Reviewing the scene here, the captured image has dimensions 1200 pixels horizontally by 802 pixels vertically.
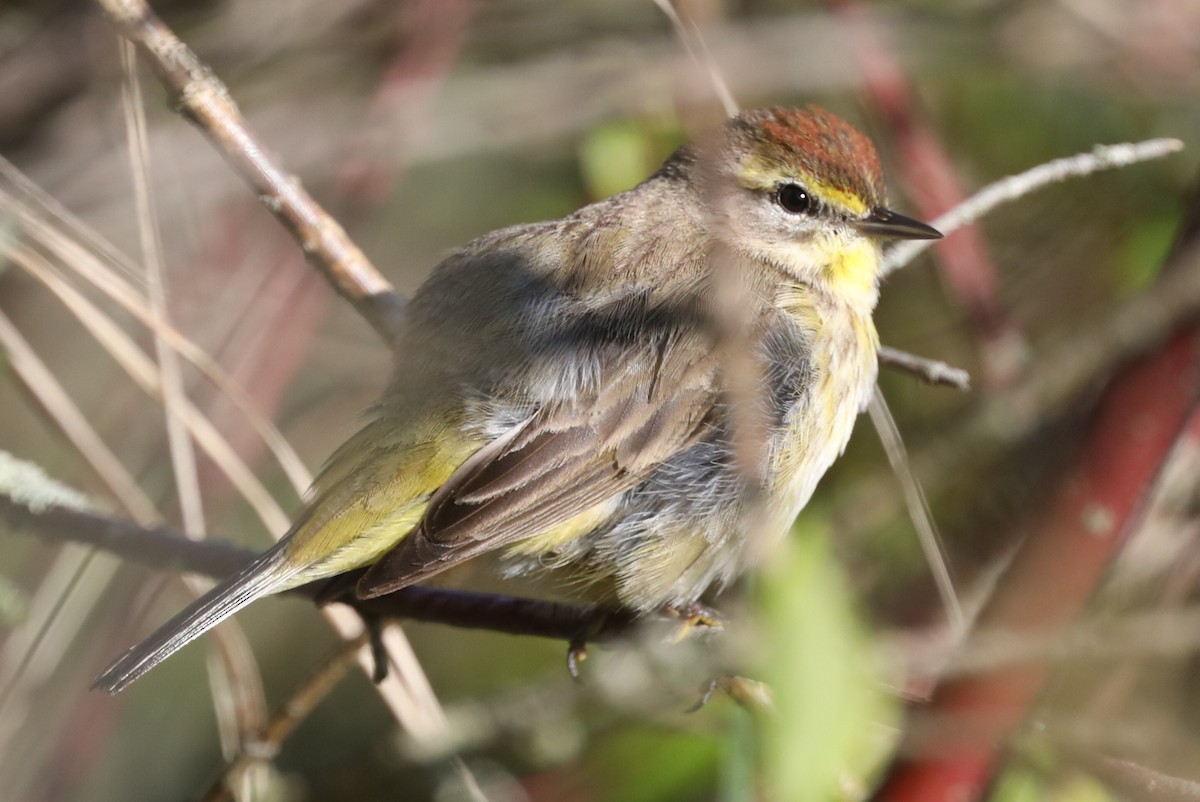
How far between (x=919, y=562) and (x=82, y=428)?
101 inches

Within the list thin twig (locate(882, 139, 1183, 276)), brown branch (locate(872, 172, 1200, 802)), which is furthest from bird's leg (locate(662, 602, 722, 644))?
thin twig (locate(882, 139, 1183, 276))

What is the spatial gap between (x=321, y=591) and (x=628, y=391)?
2.91ft

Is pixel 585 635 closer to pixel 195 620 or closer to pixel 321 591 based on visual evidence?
pixel 321 591

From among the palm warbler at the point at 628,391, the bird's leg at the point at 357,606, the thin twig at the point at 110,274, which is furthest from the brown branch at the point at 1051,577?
the thin twig at the point at 110,274

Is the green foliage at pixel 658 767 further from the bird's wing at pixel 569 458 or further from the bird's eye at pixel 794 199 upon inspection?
the bird's eye at pixel 794 199

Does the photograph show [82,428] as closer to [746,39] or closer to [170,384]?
[170,384]

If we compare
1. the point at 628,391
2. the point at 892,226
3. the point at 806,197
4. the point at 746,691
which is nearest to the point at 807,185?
the point at 806,197

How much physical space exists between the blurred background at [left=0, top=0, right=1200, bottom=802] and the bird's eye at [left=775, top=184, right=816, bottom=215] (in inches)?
12.9

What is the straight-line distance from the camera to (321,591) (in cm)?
302

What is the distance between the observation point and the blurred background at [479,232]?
3518 millimetres

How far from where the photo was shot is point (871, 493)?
13.1 ft

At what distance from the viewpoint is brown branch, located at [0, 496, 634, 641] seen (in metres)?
2.74

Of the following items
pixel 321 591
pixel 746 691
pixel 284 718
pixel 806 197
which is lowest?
pixel 746 691

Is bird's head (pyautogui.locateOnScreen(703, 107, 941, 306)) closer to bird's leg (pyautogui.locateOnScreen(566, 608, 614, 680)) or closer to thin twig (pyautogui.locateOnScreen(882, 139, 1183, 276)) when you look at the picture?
thin twig (pyautogui.locateOnScreen(882, 139, 1183, 276))
